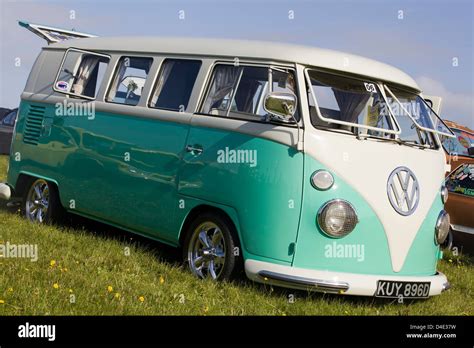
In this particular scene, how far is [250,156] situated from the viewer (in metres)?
5.86

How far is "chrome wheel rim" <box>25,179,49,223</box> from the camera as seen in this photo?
27.7 feet

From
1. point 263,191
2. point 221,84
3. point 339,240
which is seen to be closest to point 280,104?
point 263,191

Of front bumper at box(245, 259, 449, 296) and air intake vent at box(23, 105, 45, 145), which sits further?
air intake vent at box(23, 105, 45, 145)

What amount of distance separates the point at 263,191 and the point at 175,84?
1783mm

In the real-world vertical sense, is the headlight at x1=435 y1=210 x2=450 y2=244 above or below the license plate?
above

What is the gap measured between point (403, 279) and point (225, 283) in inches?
62.9

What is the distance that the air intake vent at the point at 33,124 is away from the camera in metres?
8.41

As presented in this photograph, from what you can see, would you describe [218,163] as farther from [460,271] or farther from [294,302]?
[460,271]

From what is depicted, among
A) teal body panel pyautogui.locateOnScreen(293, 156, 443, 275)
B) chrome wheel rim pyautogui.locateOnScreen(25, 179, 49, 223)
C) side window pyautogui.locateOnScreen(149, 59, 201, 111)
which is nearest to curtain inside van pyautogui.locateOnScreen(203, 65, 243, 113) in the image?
side window pyautogui.locateOnScreen(149, 59, 201, 111)

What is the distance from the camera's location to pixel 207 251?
627 cm

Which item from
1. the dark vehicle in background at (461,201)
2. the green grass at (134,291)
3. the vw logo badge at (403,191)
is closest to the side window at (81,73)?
the green grass at (134,291)

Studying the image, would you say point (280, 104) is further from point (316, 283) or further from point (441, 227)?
point (441, 227)

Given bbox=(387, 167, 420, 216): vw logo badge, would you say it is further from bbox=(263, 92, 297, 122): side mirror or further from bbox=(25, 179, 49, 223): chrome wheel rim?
bbox=(25, 179, 49, 223): chrome wheel rim

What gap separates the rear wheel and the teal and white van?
2.13 feet
